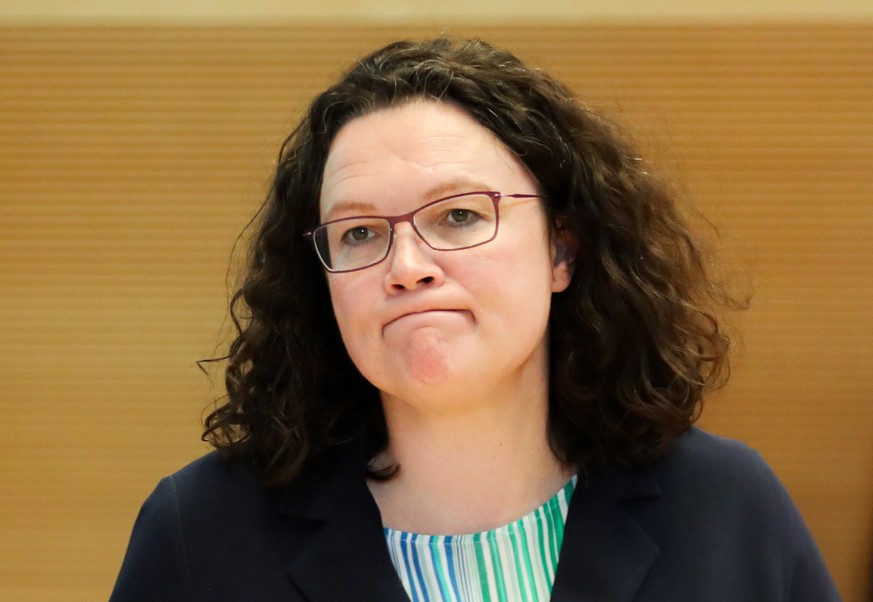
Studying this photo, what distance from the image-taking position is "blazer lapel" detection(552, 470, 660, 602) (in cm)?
158

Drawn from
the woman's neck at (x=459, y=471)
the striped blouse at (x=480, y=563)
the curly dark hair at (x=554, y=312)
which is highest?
the curly dark hair at (x=554, y=312)

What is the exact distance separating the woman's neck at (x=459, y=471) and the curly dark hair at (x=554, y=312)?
0.23ft

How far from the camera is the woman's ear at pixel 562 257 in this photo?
1.73 m

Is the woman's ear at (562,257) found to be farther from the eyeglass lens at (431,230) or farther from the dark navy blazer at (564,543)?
the dark navy blazer at (564,543)

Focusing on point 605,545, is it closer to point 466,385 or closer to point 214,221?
point 466,385

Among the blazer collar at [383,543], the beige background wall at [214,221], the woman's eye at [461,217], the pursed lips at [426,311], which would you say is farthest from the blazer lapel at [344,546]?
the beige background wall at [214,221]

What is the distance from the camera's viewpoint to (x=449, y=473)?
1653mm

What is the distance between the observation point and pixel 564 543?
1.62 meters

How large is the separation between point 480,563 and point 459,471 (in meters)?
0.14

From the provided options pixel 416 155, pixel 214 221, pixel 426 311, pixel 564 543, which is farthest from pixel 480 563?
pixel 214 221

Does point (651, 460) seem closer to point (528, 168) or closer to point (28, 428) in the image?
point (528, 168)

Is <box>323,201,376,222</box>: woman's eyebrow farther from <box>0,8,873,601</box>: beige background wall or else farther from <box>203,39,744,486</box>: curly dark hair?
<box>0,8,873,601</box>: beige background wall

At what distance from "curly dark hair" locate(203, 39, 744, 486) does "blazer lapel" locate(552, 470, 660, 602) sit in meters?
0.06

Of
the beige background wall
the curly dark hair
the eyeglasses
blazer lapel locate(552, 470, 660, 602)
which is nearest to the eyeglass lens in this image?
the eyeglasses
